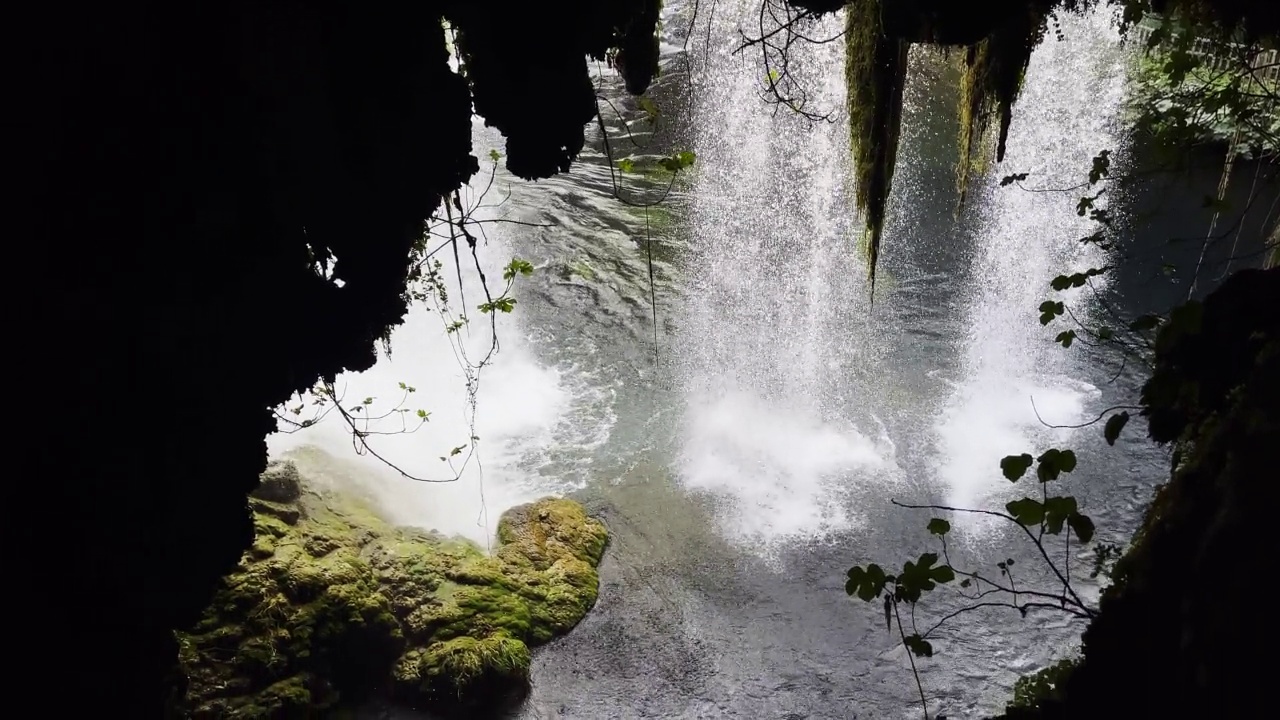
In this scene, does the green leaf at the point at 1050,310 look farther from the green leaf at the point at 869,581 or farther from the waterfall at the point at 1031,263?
the waterfall at the point at 1031,263

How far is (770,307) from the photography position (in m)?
11.2

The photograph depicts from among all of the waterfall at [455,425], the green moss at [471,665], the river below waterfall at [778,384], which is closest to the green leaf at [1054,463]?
the river below waterfall at [778,384]

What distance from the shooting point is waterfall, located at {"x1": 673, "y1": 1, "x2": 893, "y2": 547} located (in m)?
7.76

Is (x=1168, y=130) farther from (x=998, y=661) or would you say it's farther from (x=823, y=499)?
(x=823, y=499)

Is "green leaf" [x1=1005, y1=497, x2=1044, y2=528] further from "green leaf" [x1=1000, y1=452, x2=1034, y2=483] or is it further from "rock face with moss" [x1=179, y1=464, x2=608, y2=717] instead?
"rock face with moss" [x1=179, y1=464, x2=608, y2=717]

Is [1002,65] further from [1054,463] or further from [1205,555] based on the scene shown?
[1205,555]

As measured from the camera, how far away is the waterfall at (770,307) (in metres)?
7.76

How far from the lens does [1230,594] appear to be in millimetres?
1646

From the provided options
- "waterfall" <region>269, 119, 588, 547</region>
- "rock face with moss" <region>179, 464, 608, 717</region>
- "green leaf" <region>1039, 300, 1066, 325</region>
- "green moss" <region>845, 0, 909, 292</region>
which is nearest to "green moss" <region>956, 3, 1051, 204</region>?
"green moss" <region>845, 0, 909, 292</region>

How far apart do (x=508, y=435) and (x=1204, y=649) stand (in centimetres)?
751

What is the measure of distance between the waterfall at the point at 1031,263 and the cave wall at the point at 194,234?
5768 millimetres

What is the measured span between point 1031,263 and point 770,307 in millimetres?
4329

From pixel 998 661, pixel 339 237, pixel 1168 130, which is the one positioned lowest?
pixel 998 661

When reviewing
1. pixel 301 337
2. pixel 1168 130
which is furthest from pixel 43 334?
pixel 1168 130
